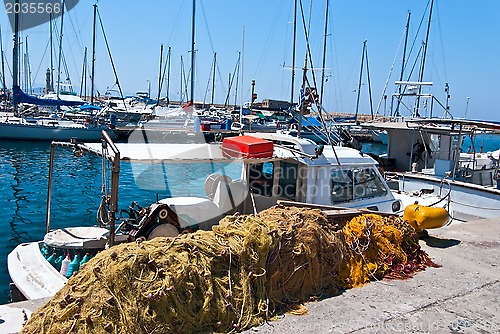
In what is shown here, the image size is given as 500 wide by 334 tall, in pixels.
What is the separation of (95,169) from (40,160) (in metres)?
5.13

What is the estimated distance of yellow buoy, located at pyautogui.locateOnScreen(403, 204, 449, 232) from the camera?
7.44m

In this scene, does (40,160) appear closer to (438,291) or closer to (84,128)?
(84,128)

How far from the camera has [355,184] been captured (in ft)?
27.4

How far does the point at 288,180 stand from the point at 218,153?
4.44ft

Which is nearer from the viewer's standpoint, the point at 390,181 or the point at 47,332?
the point at 47,332

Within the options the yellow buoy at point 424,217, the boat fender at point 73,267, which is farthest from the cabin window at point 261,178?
the boat fender at point 73,267

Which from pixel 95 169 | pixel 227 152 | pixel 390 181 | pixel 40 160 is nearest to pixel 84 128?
pixel 40 160

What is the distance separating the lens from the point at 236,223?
5262 mm

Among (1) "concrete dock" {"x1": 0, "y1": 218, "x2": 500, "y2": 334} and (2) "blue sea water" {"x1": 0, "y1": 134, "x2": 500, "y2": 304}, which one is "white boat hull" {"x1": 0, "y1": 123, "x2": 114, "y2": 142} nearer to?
(2) "blue sea water" {"x1": 0, "y1": 134, "x2": 500, "y2": 304}

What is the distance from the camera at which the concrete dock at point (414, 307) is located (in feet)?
15.3

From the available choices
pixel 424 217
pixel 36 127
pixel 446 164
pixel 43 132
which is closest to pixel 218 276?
pixel 424 217

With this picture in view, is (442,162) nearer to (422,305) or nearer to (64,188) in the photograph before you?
(422,305)

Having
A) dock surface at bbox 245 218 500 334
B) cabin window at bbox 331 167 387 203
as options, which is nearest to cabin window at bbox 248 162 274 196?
cabin window at bbox 331 167 387 203

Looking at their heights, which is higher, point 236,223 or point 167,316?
point 236,223
